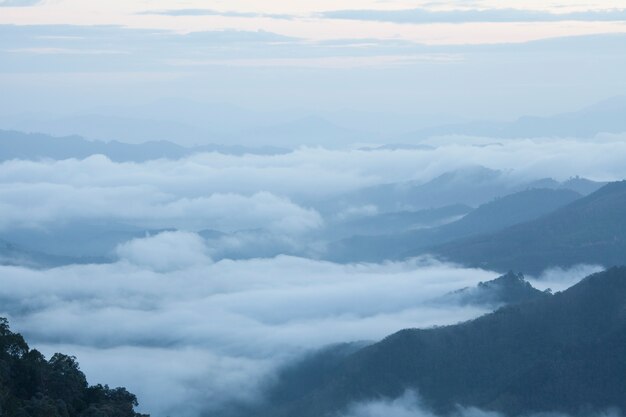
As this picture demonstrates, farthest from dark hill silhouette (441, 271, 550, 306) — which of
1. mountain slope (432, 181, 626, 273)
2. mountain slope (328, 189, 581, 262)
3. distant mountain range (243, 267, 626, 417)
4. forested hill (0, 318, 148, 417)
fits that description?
mountain slope (328, 189, 581, 262)

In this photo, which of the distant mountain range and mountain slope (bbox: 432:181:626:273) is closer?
the distant mountain range

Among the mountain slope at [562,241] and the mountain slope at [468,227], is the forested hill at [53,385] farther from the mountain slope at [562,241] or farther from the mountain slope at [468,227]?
the mountain slope at [468,227]

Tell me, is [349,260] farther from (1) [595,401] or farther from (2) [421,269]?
(1) [595,401]

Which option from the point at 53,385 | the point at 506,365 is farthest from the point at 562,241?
the point at 53,385

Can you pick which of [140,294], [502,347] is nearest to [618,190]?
[140,294]

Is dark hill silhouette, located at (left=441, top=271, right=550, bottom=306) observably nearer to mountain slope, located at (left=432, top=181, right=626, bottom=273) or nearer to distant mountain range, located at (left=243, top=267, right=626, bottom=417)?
distant mountain range, located at (left=243, top=267, right=626, bottom=417)

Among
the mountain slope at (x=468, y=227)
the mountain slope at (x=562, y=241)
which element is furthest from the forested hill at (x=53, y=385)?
the mountain slope at (x=468, y=227)

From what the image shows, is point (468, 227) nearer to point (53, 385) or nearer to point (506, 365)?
point (506, 365)
